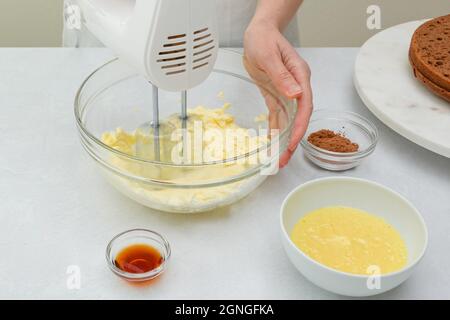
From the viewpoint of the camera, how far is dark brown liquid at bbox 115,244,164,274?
33.5 inches

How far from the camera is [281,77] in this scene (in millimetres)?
1094

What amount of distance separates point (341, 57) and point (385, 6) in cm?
115

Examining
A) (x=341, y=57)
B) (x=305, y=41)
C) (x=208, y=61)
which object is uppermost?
(x=208, y=61)

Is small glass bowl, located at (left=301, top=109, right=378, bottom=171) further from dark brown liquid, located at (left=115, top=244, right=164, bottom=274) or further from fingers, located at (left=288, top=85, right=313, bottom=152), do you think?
dark brown liquid, located at (left=115, top=244, right=164, bottom=274)

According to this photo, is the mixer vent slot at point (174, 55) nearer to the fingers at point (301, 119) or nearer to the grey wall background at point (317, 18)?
the fingers at point (301, 119)

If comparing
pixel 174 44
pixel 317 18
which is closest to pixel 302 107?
pixel 174 44

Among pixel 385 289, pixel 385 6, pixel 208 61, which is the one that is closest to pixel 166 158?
pixel 208 61

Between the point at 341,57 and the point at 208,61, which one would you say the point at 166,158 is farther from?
the point at 341,57

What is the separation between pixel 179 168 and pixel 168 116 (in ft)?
0.96

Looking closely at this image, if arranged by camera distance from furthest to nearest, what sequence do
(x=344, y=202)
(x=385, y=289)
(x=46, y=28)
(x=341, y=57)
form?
(x=46, y=28) → (x=341, y=57) → (x=344, y=202) → (x=385, y=289)

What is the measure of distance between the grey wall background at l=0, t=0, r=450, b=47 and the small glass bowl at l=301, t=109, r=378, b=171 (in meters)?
1.33

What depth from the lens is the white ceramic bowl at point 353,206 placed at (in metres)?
0.79

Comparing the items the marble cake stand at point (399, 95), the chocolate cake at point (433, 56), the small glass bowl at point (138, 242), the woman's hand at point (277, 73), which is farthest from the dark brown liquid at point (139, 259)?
the chocolate cake at point (433, 56)
